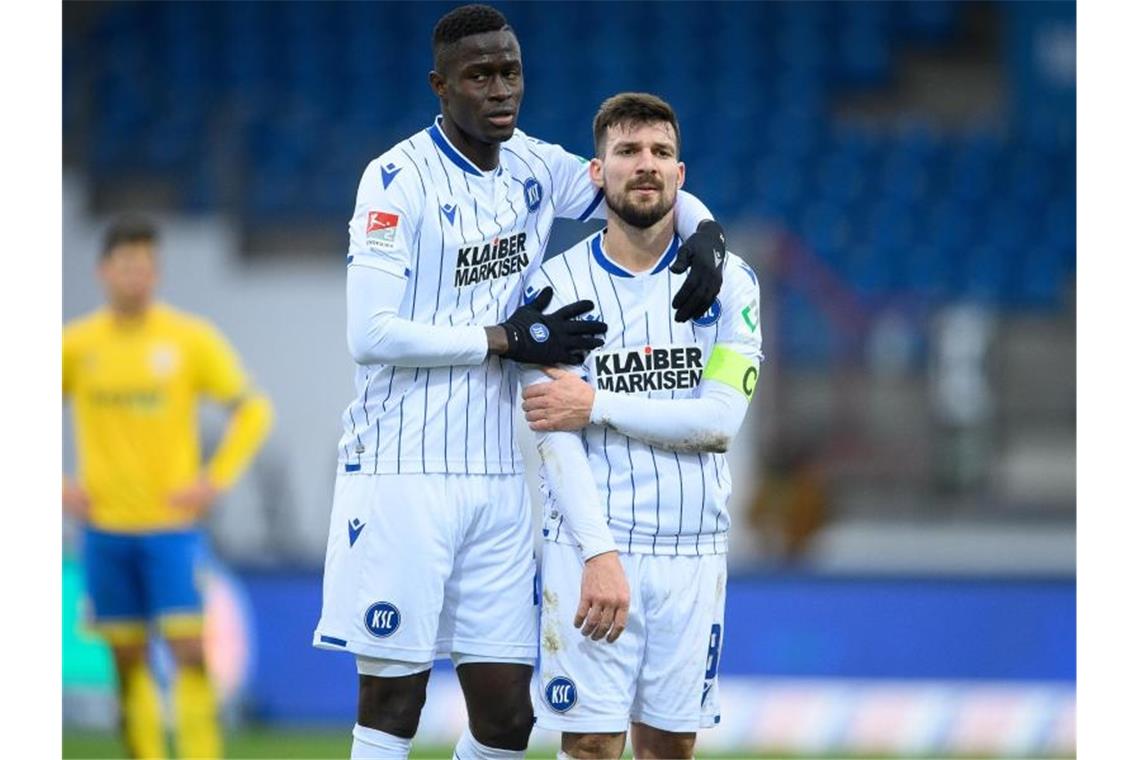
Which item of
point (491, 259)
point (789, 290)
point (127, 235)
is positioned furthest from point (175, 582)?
point (789, 290)

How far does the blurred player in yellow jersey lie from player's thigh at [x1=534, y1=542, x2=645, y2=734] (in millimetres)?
2652

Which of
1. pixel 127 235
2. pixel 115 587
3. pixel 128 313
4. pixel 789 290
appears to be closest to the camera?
pixel 115 587

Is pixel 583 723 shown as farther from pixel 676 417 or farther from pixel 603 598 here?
pixel 676 417

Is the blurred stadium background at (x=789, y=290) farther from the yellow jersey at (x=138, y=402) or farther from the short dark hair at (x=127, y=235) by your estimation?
the short dark hair at (x=127, y=235)

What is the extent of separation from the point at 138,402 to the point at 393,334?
A: 2.98 meters

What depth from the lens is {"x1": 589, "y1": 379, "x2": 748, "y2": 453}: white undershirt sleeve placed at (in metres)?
3.82

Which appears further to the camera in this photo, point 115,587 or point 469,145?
point 115,587

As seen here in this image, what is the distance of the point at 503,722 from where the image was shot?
156 inches

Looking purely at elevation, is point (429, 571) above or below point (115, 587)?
above

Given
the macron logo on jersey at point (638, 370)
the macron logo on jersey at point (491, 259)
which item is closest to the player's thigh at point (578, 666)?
the macron logo on jersey at point (638, 370)

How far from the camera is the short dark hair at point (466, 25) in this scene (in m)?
3.89

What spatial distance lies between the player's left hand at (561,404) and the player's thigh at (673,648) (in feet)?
1.19

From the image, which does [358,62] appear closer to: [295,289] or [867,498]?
[295,289]

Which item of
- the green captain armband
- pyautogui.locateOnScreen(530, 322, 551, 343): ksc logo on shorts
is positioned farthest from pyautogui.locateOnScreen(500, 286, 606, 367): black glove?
the green captain armband
